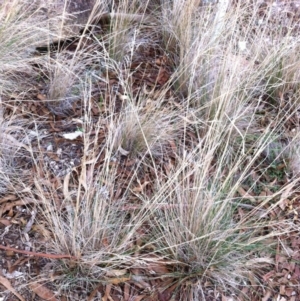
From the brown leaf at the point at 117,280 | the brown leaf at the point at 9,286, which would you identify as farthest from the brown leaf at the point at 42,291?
the brown leaf at the point at 117,280

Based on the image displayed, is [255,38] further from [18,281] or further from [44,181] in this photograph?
[18,281]

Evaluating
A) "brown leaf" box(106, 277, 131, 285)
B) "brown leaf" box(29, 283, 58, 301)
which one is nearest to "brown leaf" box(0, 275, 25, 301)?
"brown leaf" box(29, 283, 58, 301)

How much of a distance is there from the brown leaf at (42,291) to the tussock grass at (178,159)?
0.07 metres

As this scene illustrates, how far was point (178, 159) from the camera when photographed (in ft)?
6.38

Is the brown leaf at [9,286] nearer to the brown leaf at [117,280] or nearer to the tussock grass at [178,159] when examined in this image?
the tussock grass at [178,159]

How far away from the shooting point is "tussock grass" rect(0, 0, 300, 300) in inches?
67.3

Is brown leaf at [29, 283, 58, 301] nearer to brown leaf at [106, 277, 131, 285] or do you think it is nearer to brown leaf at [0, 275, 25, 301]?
brown leaf at [0, 275, 25, 301]

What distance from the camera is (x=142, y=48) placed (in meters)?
2.73

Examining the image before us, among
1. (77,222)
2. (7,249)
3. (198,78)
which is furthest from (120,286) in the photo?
(198,78)

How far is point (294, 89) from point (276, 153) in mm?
493

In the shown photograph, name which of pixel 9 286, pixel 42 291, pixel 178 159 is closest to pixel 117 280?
pixel 42 291

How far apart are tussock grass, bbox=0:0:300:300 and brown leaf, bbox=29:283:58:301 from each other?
70 mm

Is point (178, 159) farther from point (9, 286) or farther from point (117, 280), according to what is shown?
point (9, 286)

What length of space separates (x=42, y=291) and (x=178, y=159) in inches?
27.3
